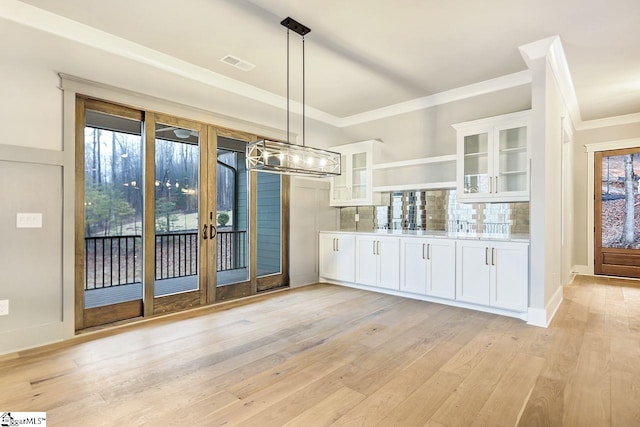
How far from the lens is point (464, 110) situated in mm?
4680

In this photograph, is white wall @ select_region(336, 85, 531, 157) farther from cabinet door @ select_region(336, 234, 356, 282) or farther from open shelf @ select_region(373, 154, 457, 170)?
cabinet door @ select_region(336, 234, 356, 282)

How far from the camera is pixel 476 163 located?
450 cm

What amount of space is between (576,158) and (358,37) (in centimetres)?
539

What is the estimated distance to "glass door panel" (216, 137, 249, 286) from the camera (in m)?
4.63

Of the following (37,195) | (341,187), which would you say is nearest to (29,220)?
(37,195)

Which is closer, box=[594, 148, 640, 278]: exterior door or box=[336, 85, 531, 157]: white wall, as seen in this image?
box=[336, 85, 531, 157]: white wall

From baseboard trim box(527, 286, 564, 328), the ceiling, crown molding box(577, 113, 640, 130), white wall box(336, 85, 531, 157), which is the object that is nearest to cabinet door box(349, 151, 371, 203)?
white wall box(336, 85, 531, 157)

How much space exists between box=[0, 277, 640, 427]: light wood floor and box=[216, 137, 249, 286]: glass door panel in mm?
1081

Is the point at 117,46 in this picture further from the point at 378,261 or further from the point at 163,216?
the point at 378,261

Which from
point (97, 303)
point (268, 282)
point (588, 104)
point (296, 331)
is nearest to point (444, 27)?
point (296, 331)

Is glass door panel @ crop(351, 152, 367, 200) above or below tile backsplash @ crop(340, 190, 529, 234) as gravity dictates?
above

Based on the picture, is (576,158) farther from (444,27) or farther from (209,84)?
(209,84)

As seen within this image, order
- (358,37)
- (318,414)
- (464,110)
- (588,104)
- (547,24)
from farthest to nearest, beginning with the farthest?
1. (588,104)
2. (464,110)
3. (358,37)
4. (547,24)
5. (318,414)

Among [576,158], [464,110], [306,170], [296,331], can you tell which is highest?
[464,110]
